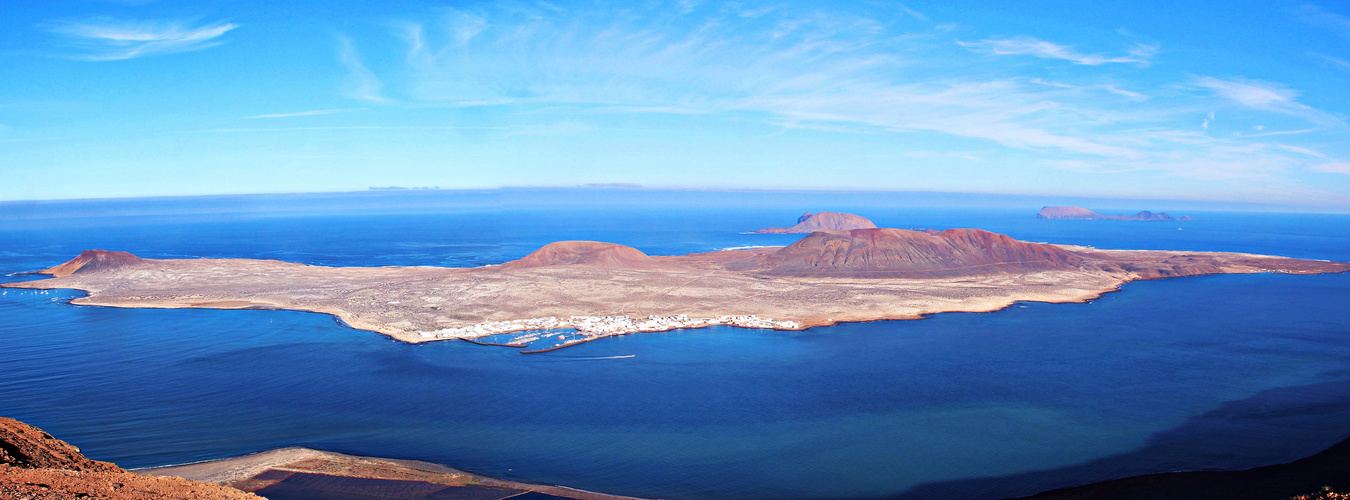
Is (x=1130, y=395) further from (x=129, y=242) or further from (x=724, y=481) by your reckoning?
(x=129, y=242)

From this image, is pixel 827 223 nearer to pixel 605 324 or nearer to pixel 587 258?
pixel 587 258

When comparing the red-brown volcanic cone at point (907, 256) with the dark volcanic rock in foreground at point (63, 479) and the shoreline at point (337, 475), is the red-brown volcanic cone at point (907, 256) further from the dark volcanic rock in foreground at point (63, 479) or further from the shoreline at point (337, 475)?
the dark volcanic rock in foreground at point (63, 479)

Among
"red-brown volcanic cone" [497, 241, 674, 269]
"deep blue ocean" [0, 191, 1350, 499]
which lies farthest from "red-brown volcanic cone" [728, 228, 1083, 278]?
"deep blue ocean" [0, 191, 1350, 499]

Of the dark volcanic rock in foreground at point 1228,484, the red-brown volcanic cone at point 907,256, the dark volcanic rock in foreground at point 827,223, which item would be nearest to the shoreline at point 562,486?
the dark volcanic rock in foreground at point 1228,484

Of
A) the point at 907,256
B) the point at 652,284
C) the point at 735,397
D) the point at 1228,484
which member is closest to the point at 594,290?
the point at 652,284

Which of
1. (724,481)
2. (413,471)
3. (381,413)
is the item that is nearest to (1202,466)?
(724,481)

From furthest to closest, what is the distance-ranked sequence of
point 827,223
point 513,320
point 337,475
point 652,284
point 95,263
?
point 827,223, point 95,263, point 652,284, point 513,320, point 337,475

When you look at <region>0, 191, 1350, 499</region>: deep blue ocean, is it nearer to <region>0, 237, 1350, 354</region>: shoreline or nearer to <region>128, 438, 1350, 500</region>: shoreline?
<region>128, 438, 1350, 500</region>: shoreline
